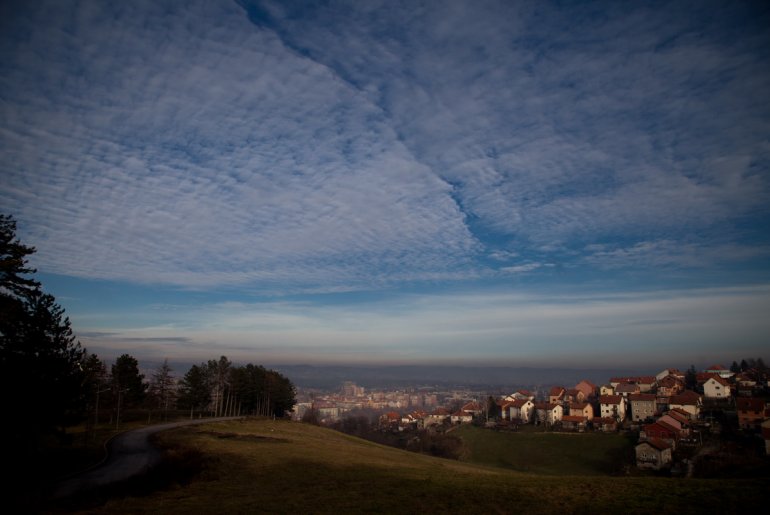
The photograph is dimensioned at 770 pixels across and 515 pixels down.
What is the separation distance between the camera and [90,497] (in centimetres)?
1973

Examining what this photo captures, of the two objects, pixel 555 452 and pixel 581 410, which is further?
pixel 581 410

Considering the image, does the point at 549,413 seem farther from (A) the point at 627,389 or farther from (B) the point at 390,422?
(B) the point at 390,422

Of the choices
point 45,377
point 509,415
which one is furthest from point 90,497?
point 509,415

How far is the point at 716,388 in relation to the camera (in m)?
103

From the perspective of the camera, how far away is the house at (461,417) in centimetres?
12809

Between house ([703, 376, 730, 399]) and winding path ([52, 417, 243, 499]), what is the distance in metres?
120

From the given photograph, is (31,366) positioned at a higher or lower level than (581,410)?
higher

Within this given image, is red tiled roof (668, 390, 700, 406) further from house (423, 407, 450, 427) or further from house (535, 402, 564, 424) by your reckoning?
house (423, 407, 450, 427)

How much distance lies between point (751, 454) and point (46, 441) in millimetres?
82645

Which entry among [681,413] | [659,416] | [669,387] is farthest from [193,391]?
[669,387]

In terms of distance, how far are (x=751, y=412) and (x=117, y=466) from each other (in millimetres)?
91811

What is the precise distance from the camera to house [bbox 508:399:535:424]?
116231 mm

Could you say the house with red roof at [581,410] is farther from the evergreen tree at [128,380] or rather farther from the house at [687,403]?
the evergreen tree at [128,380]

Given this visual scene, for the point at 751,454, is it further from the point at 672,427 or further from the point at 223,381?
the point at 223,381
